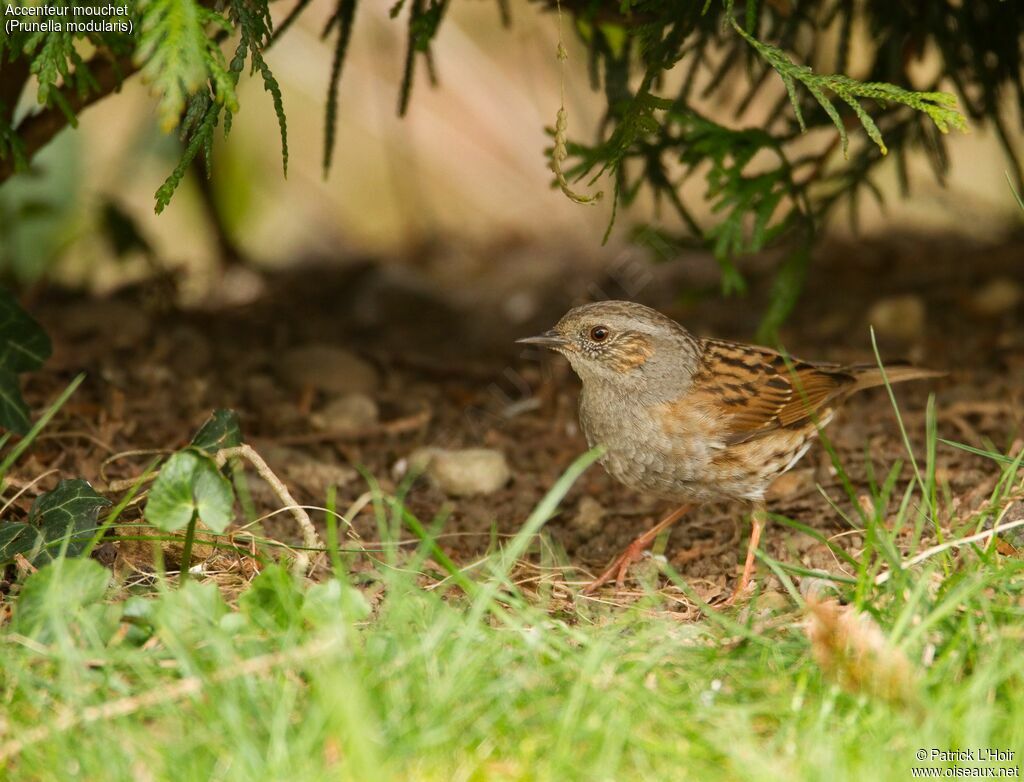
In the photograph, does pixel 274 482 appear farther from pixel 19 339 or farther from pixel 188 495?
pixel 19 339

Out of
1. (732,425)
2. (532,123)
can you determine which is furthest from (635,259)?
(732,425)

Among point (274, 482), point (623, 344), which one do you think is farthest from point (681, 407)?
point (274, 482)

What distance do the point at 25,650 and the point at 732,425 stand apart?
2734mm

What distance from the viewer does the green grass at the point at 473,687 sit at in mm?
2770

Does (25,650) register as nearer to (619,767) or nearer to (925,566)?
(619,767)

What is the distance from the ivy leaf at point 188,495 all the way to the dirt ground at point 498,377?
1126 mm

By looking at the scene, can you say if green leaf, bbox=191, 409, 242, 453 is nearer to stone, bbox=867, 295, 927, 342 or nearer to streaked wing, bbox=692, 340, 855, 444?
streaked wing, bbox=692, 340, 855, 444

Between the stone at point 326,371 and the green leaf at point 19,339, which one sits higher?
the green leaf at point 19,339

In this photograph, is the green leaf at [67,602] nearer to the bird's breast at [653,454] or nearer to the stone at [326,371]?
the bird's breast at [653,454]

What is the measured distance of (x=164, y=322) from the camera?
6723 mm

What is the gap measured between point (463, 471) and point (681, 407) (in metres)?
1.06

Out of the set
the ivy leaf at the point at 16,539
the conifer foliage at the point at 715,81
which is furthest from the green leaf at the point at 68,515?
the conifer foliage at the point at 715,81

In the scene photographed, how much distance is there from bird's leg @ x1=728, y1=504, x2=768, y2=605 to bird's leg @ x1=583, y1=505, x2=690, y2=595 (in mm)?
340

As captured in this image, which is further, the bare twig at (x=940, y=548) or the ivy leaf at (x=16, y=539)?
the ivy leaf at (x=16, y=539)
